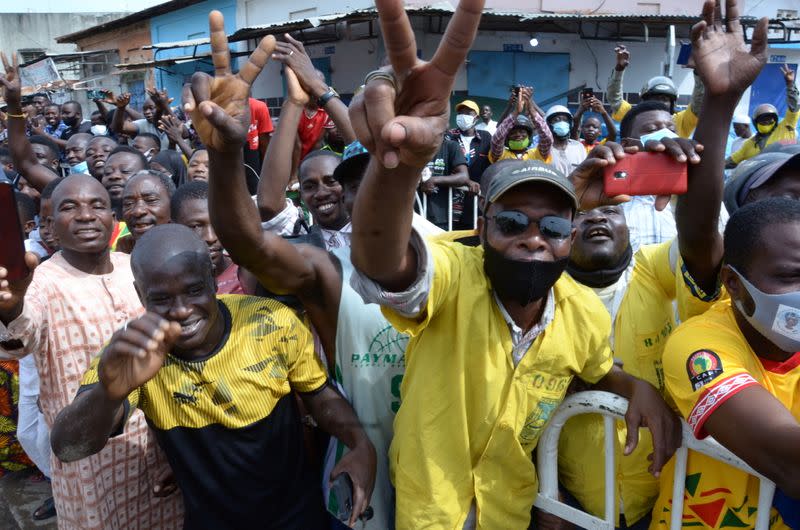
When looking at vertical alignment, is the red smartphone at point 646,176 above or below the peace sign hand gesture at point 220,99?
below

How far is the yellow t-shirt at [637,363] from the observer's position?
2115mm

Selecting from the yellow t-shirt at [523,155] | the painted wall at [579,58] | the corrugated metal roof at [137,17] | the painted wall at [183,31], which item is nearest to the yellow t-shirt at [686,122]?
the yellow t-shirt at [523,155]

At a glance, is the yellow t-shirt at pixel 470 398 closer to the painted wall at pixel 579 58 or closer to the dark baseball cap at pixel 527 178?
the dark baseball cap at pixel 527 178

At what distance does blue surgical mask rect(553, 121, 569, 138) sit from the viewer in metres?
7.63

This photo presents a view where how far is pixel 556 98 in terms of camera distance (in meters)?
14.1

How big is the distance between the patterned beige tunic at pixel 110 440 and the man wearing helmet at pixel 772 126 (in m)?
7.46

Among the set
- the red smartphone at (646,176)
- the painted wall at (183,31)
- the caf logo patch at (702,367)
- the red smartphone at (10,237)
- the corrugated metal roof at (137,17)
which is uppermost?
the corrugated metal roof at (137,17)

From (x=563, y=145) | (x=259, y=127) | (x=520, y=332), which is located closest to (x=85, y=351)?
(x=520, y=332)

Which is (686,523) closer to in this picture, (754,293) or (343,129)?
(754,293)

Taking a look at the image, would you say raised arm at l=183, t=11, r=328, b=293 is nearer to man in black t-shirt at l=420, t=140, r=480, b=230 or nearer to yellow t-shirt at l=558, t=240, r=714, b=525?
yellow t-shirt at l=558, t=240, r=714, b=525

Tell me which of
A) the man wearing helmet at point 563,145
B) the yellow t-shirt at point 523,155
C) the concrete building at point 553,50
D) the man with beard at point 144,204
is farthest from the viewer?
the concrete building at point 553,50

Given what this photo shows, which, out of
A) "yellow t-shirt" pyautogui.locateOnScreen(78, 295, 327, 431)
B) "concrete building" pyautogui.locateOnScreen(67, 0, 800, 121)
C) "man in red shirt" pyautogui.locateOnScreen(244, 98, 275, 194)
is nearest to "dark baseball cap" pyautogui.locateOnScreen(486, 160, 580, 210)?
"yellow t-shirt" pyautogui.locateOnScreen(78, 295, 327, 431)

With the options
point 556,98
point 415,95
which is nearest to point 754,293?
point 415,95

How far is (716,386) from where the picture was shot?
158cm
